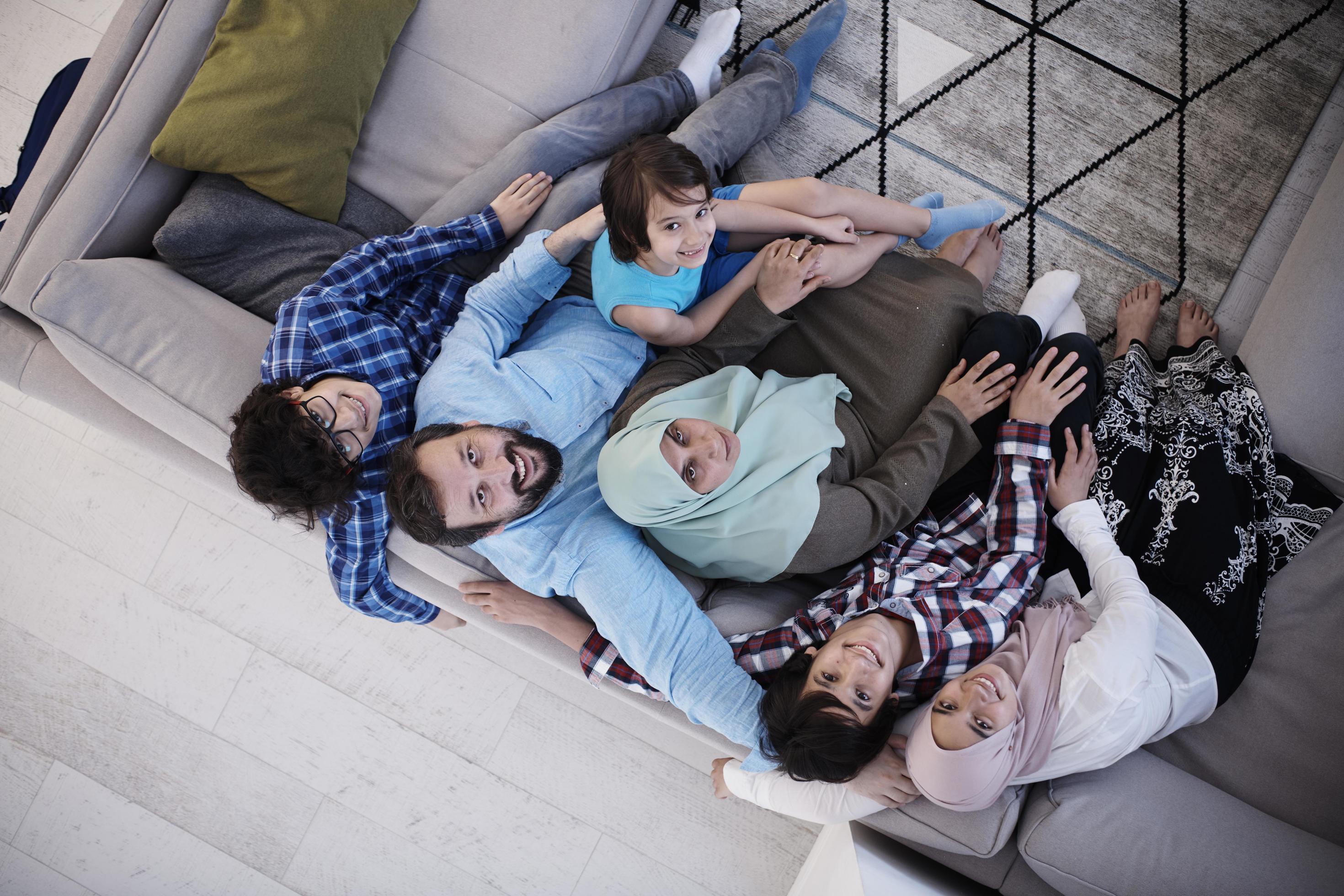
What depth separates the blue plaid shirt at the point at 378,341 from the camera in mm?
1510

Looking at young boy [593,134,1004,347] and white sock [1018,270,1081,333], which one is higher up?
white sock [1018,270,1081,333]

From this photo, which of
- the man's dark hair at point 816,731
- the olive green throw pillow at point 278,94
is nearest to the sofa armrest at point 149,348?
the olive green throw pillow at point 278,94

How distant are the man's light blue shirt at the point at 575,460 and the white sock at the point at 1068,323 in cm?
101

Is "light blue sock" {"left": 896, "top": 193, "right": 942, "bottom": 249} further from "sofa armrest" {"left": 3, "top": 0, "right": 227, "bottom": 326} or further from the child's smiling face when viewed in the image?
"sofa armrest" {"left": 3, "top": 0, "right": 227, "bottom": 326}

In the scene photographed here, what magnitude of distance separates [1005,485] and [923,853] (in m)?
0.78

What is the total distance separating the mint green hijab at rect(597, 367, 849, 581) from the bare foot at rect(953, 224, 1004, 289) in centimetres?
65

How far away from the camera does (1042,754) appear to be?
4.46 feet

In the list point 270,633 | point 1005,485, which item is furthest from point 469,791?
point 1005,485

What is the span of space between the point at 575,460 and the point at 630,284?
15.5 inches

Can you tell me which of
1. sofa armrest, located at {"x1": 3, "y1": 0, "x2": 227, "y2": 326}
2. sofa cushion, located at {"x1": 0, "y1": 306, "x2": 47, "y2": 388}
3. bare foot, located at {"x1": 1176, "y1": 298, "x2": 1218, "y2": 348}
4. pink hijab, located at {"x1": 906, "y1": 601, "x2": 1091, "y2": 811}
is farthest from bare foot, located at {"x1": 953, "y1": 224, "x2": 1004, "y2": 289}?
sofa cushion, located at {"x1": 0, "y1": 306, "x2": 47, "y2": 388}

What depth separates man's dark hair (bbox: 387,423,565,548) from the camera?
140 cm

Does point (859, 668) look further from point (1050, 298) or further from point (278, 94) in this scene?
point (278, 94)

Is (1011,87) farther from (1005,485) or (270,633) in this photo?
(270,633)

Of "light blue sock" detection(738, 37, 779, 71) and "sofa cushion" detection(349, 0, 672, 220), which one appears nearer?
"sofa cushion" detection(349, 0, 672, 220)
